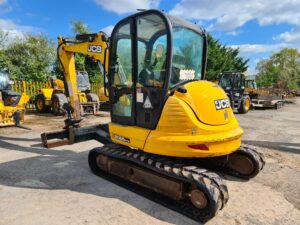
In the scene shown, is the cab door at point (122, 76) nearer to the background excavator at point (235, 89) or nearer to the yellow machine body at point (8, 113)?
the yellow machine body at point (8, 113)

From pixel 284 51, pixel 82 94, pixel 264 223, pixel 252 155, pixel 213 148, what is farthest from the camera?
pixel 284 51

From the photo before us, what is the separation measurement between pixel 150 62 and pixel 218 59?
28376mm

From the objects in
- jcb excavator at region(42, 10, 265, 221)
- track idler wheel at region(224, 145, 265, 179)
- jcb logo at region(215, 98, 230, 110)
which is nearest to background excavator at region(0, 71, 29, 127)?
jcb excavator at region(42, 10, 265, 221)

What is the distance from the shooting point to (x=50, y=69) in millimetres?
22141

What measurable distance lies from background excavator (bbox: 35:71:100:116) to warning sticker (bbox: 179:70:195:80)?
804 cm

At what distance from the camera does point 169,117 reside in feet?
12.1

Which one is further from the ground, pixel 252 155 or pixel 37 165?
pixel 252 155

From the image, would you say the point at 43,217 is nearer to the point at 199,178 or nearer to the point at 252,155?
the point at 199,178

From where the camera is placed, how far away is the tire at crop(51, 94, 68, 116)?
473 inches

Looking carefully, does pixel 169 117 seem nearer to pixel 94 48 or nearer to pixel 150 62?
pixel 150 62

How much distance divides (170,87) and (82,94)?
900cm

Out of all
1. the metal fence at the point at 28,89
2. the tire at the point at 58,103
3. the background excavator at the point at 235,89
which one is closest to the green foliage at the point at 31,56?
the metal fence at the point at 28,89

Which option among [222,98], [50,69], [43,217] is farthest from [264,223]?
[50,69]

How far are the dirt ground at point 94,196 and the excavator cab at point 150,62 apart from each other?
1115 mm
